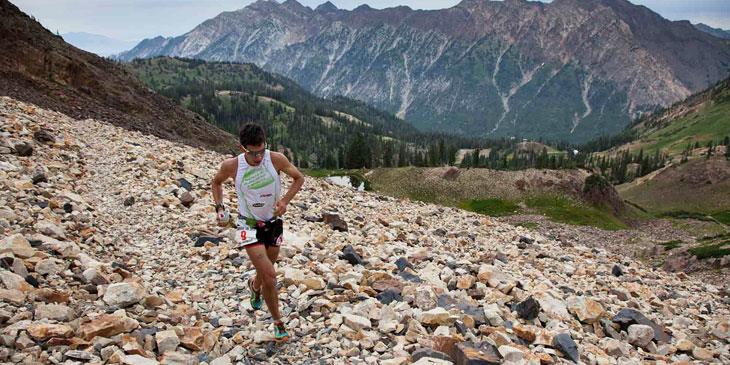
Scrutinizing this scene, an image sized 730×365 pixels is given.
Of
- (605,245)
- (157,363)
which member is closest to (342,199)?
(157,363)

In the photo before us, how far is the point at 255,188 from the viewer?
7625mm

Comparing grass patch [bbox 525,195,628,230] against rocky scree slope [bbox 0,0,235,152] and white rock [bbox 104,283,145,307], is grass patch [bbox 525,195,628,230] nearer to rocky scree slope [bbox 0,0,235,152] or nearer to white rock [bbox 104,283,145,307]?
rocky scree slope [bbox 0,0,235,152]

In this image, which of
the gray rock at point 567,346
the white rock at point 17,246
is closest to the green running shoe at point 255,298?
the white rock at point 17,246

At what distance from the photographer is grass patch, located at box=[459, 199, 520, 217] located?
62569mm

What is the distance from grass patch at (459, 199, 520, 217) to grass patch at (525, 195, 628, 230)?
10.1 ft

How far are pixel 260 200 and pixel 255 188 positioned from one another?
23cm

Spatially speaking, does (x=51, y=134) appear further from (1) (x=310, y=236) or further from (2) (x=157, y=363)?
(2) (x=157, y=363)

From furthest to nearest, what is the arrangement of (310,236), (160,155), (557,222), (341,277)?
(557,222) → (160,155) → (310,236) → (341,277)

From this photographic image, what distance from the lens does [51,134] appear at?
1944 centimetres

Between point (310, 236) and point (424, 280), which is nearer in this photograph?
point (424, 280)

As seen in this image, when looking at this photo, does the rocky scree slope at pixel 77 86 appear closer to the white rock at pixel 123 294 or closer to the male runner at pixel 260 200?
the white rock at pixel 123 294

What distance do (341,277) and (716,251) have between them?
35.5 meters

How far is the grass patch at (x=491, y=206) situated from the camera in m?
62.6

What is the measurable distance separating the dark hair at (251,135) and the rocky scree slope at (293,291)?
10.9 ft
